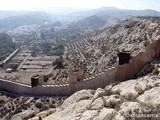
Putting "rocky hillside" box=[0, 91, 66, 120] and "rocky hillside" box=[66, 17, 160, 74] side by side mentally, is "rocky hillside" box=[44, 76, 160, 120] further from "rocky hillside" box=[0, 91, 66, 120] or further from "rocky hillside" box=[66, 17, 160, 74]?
"rocky hillside" box=[66, 17, 160, 74]

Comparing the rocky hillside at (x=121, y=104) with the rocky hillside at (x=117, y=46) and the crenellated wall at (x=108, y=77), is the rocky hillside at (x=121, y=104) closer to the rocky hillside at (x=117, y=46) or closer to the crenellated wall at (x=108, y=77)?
the crenellated wall at (x=108, y=77)

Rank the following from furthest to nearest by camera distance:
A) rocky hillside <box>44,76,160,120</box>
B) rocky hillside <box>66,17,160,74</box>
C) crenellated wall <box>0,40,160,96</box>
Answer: rocky hillside <box>66,17,160,74</box>
crenellated wall <box>0,40,160,96</box>
rocky hillside <box>44,76,160,120</box>

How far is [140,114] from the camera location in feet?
32.9

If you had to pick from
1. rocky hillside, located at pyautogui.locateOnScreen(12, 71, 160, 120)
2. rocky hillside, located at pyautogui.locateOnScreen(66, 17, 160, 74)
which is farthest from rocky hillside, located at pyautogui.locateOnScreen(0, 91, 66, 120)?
rocky hillside, located at pyautogui.locateOnScreen(66, 17, 160, 74)

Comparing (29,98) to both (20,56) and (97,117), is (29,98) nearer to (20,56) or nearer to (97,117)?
(97,117)

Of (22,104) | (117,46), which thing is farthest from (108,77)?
(117,46)

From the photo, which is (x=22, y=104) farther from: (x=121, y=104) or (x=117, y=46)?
(x=117, y=46)

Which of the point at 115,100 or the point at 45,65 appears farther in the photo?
the point at 45,65

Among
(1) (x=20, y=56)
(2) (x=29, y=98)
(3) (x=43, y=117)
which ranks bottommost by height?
(1) (x=20, y=56)

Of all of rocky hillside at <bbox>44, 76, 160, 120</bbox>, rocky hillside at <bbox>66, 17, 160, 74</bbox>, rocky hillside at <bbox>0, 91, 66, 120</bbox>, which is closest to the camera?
rocky hillside at <bbox>44, 76, 160, 120</bbox>

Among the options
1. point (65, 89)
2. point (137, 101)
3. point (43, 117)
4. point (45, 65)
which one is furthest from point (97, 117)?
point (45, 65)

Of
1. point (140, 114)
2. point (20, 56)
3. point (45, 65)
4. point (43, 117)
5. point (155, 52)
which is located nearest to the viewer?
point (140, 114)

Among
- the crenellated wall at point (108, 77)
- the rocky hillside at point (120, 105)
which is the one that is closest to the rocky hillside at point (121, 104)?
the rocky hillside at point (120, 105)

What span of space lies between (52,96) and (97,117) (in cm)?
1425
